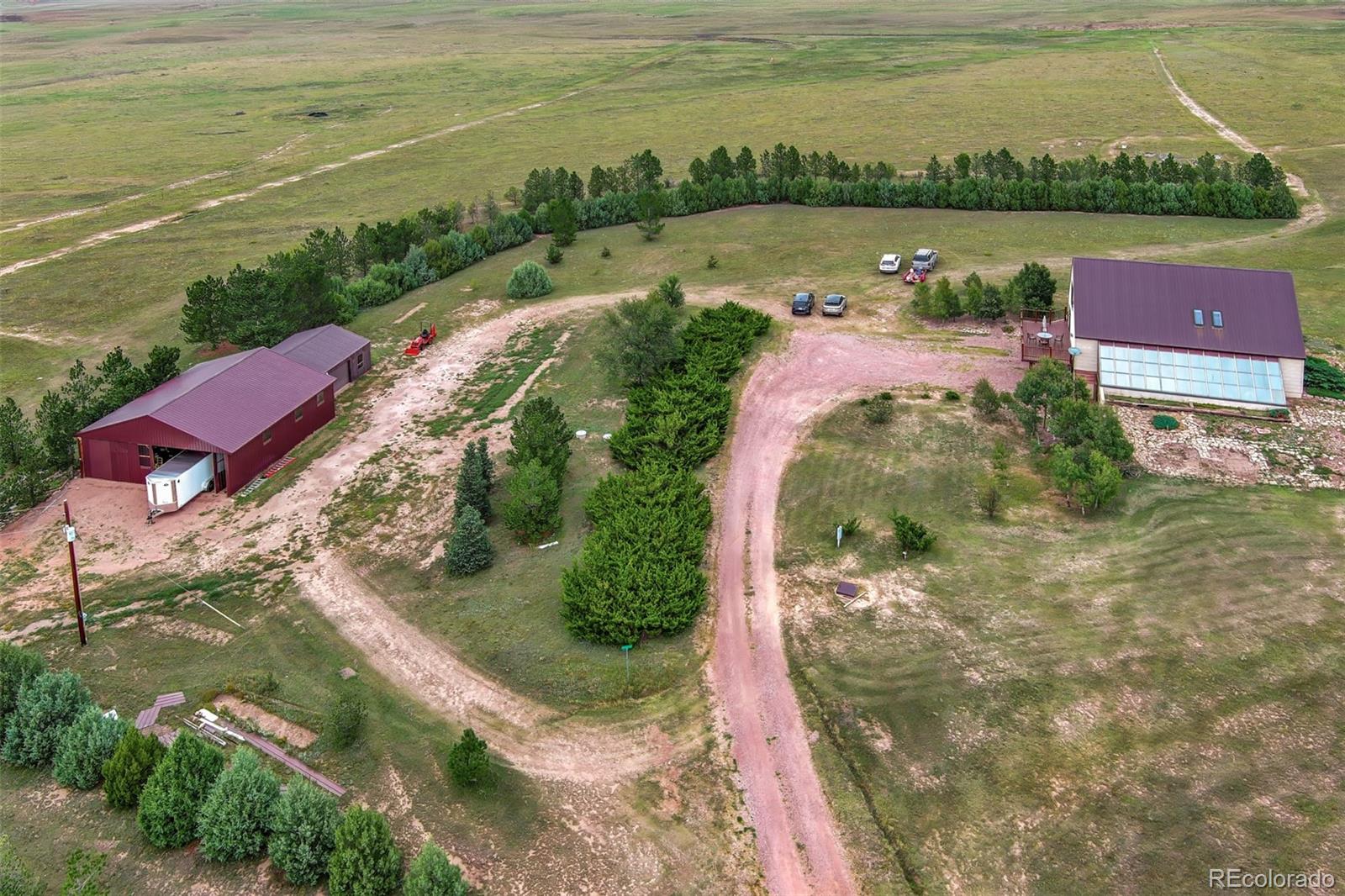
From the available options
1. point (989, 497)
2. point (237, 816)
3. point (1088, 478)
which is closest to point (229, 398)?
point (237, 816)

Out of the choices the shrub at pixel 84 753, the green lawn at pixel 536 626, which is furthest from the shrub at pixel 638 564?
the shrub at pixel 84 753

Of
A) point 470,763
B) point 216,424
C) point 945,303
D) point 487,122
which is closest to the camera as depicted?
point 470,763

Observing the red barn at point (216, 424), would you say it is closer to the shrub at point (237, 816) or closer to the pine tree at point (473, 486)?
the pine tree at point (473, 486)

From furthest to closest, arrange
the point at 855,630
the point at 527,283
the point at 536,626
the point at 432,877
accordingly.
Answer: the point at 527,283 < the point at 536,626 < the point at 855,630 < the point at 432,877

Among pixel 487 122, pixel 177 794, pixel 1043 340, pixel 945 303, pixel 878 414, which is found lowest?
pixel 177 794

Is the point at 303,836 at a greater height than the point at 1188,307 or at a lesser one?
lesser

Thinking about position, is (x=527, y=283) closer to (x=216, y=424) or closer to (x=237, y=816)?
(x=216, y=424)

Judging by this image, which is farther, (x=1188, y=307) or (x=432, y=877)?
(x=1188, y=307)

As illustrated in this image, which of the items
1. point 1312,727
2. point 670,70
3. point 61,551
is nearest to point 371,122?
point 670,70
